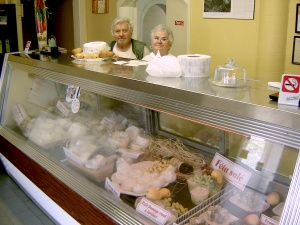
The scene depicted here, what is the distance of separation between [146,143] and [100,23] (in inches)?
174

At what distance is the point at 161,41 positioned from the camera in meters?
3.68

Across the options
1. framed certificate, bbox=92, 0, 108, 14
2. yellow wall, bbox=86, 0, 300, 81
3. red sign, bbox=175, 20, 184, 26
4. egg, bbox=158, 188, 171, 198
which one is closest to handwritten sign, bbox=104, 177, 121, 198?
egg, bbox=158, 188, 171, 198

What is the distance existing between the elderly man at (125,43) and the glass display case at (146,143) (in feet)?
4.01

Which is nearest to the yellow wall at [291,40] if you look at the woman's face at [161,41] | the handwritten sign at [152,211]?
the woman's face at [161,41]

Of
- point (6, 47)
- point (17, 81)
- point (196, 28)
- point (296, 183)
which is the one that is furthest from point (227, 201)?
point (6, 47)

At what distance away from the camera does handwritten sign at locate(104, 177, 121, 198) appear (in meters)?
1.94

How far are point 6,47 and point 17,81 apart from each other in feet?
10.6

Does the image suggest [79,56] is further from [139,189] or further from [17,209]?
[17,209]

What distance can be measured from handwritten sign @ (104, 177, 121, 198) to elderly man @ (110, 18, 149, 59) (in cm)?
222

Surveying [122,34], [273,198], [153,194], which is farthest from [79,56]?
[273,198]

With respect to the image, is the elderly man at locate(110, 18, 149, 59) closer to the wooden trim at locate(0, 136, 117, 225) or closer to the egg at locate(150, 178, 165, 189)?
the wooden trim at locate(0, 136, 117, 225)

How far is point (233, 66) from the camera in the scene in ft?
5.50

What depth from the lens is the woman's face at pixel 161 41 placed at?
367 cm

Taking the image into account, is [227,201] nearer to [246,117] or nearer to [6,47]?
[246,117]
